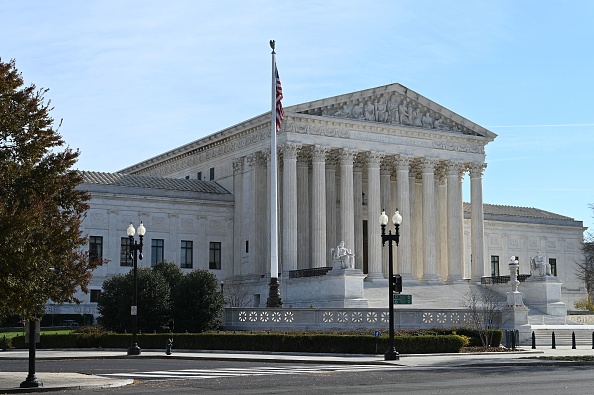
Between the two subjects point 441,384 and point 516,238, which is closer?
point 441,384

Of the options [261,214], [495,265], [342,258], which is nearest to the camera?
[342,258]

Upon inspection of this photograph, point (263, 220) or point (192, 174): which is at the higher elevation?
point (192, 174)

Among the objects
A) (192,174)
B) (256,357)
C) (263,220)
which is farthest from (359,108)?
(256,357)

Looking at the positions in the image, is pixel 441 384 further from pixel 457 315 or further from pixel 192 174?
pixel 192 174

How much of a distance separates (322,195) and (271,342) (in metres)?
33.4

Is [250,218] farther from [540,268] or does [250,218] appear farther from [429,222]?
[540,268]

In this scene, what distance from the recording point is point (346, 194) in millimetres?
79562

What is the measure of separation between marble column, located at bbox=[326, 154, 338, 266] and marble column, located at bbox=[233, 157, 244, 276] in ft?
26.0

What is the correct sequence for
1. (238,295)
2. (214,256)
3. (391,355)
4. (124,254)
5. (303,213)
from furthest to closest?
(214,256), (303,213), (124,254), (238,295), (391,355)

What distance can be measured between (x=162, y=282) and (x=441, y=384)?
31865 mm

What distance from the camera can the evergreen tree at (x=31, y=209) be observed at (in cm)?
2545

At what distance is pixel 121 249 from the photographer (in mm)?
79375

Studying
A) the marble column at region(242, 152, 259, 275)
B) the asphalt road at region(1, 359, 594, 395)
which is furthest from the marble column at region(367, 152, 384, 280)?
the asphalt road at region(1, 359, 594, 395)

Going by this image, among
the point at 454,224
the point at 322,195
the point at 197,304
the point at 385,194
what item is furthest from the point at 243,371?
the point at 385,194
